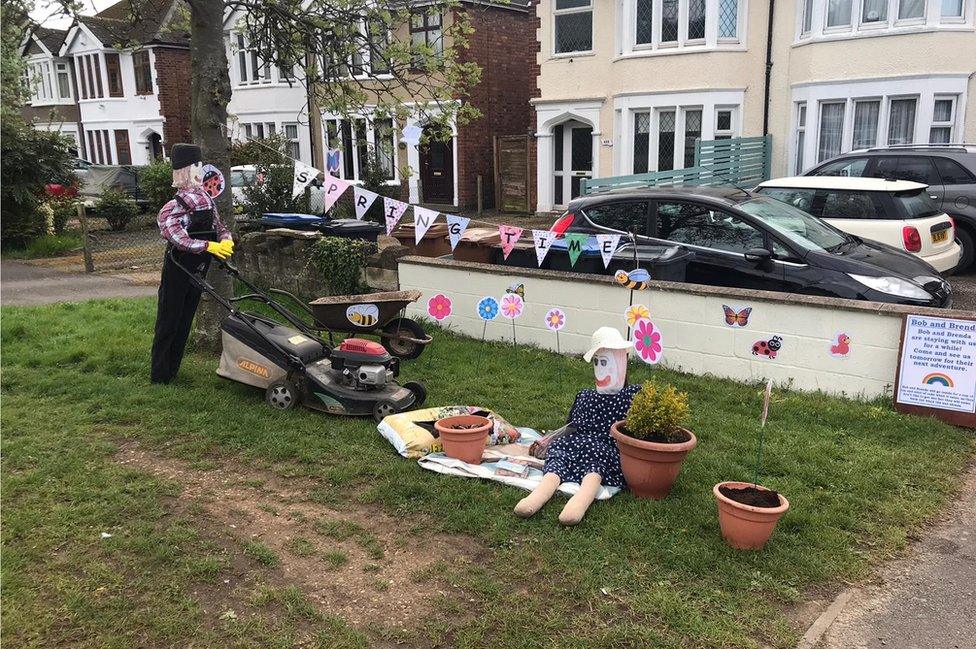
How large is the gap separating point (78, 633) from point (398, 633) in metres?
1.53

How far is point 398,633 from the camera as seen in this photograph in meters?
3.71

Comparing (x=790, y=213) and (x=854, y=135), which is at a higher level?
(x=854, y=135)

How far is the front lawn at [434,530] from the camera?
3.77m

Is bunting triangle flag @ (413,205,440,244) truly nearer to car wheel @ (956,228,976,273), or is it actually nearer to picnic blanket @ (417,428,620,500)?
picnic blanket @ (417,428,620,500)

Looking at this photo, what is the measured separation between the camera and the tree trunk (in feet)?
26.8

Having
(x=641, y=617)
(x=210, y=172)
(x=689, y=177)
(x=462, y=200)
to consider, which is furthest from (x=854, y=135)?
(x=641, y=617)

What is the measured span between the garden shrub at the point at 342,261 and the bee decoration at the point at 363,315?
9.94 ft

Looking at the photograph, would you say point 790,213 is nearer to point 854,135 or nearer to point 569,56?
point 854,135

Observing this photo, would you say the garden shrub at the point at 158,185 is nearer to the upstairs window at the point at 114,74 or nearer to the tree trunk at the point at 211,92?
the tree trunk at the point at 211,92

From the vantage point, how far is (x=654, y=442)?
484 centimetres

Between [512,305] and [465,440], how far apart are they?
3.48 m

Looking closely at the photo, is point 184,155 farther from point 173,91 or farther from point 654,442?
point 173,91

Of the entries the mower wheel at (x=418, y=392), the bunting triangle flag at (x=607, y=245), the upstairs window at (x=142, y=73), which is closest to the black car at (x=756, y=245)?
the bunting triangle flag at (x=607, y=245)

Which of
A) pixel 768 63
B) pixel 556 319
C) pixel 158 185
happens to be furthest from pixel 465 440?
pixel 158 185
